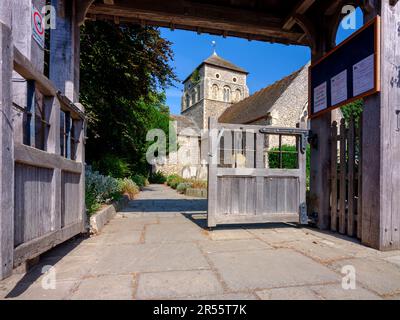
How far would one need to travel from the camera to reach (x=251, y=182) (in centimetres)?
435

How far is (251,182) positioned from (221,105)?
32.3m

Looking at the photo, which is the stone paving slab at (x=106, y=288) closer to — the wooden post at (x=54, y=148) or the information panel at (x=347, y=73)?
the wooden post at (x=54, y=148)

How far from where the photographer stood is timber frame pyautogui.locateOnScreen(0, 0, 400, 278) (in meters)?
1.64

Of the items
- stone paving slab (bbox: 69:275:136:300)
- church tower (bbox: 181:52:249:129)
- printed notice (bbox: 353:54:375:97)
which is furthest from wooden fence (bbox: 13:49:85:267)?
church tower (bbox: 181:52:249:129)

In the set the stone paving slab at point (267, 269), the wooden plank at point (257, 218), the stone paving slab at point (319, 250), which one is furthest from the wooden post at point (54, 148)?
the stone paving slab at point (319, 250)


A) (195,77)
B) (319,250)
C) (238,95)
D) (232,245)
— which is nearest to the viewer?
(319,250)

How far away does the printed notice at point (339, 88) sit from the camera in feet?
12.2

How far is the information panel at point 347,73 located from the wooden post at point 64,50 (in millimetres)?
4035

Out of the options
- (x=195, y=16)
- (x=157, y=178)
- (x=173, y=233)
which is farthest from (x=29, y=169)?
(x=157, y=178)

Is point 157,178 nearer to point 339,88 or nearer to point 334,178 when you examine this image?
point 334,178

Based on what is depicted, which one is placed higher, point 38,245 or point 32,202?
point 32,202

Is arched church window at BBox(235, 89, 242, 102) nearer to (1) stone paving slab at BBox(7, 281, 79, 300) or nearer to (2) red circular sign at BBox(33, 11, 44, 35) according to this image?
(2) red circular sign at BBox(33, 11, 44, 35)

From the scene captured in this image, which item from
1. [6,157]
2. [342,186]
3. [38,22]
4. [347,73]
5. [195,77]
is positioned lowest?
[342,186]

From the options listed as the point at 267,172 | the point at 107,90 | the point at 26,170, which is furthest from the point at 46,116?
the point at 107,90
